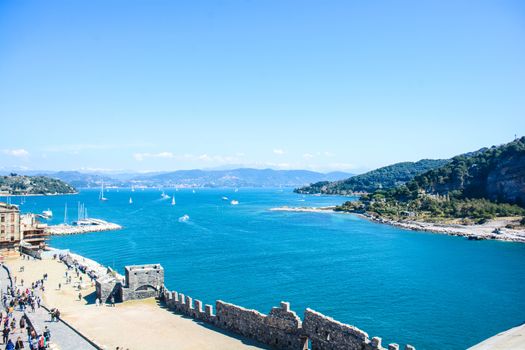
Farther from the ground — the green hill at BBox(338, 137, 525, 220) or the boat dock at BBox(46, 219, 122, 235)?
the green hill at BBox(338, 137, 525, 220)

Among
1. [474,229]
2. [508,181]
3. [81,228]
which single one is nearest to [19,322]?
[81,228]

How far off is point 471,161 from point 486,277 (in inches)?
4184

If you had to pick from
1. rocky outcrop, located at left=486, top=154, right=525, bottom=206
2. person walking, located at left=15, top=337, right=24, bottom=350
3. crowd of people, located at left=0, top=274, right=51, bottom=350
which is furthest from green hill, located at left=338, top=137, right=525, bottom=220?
person walking, located at left=15, top=337, right=24, bottom=350

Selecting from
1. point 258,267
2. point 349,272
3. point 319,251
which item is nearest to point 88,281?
point 258,267

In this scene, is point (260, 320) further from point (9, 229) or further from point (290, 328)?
point (9, 229)

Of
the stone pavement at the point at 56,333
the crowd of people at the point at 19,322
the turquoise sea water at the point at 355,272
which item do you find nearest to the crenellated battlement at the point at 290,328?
the stone pavement at the point at 56,333

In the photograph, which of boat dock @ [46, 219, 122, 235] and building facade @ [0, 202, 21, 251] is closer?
building facade @ [0, 202, 21, 251]

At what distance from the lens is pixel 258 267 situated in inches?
2147

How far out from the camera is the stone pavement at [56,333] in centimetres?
2212

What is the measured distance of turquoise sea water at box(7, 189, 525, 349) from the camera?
34.5 meters

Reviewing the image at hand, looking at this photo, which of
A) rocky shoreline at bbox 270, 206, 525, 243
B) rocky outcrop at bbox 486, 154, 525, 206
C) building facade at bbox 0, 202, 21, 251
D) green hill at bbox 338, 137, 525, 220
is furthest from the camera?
rocky outcrop at bbox 486, 154, 525, 206

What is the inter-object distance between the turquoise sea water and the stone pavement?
1494 centimetres

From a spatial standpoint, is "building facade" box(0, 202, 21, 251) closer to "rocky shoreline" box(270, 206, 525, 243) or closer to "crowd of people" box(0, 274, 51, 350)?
"crowd of people" box(0, 274, 51, 350)

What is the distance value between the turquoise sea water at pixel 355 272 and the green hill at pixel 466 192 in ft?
89.8
